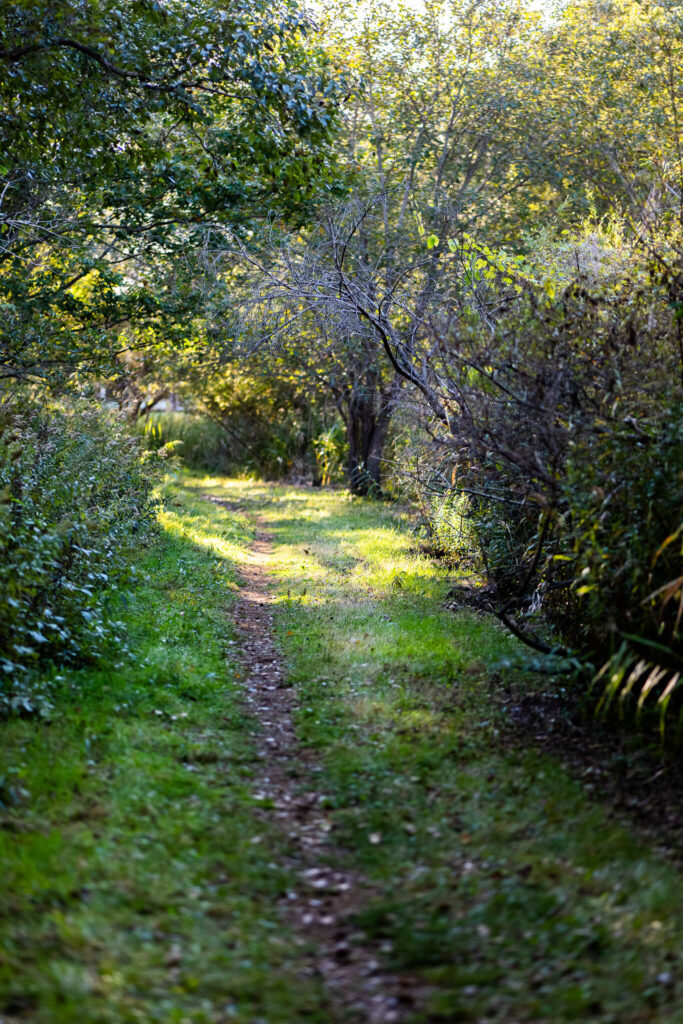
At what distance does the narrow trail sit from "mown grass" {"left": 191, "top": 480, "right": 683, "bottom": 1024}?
10 cm

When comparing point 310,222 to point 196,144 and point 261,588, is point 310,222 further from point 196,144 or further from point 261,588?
point 261,588

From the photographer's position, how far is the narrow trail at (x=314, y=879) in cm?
357

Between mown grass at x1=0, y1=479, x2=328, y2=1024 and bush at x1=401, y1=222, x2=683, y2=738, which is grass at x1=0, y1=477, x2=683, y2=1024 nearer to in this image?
mown grass at x1=0, y1=479, x2=328, y2=1024

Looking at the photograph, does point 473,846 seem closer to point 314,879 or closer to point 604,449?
point 314,879

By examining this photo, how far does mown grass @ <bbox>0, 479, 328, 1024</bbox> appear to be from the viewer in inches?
136

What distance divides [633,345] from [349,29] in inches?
589

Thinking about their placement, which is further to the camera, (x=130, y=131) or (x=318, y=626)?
(x=130, y=131)

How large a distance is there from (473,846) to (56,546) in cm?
394

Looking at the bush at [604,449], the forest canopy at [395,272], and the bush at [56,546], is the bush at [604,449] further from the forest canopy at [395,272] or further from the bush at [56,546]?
the bush at [56,546]

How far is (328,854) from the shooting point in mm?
4742

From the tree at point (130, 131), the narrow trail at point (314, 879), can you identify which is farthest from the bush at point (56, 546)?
the tree at point (130, 131)

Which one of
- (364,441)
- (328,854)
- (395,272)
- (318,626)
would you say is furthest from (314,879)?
(364,441)

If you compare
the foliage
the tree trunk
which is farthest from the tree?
the foliage

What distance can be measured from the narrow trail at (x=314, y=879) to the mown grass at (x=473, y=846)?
0.31 feet
